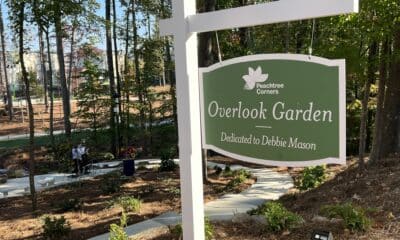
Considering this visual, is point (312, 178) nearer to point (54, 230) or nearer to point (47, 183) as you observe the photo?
point (54, 230)

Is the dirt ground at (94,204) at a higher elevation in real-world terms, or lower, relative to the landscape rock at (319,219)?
lower

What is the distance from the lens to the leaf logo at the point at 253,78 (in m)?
3.42

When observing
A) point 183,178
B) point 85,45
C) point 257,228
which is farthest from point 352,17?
point 85,45

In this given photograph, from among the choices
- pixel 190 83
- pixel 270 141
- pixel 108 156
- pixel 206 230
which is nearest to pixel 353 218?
pixel 206 230

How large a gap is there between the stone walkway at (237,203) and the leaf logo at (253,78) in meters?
3.70

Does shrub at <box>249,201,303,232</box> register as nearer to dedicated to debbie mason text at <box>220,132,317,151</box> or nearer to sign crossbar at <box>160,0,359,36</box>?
dedicated to debbie mason text at <box>220,132,317,151</box>

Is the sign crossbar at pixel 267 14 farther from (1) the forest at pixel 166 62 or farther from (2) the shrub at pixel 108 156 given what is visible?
(2) the shrub at pixel 108 156

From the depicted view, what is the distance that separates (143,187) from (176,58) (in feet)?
28.9

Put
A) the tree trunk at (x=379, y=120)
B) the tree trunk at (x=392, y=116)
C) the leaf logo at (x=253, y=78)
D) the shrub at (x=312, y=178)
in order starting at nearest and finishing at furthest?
the leaf logo at (x=253, y=78), the shrub at (x=312, y=178), the tree trunk at (x=392, y=116), the tree trunk at (x=379, y=120)

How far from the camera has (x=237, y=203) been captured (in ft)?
31.8

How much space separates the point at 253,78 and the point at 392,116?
28.1ft

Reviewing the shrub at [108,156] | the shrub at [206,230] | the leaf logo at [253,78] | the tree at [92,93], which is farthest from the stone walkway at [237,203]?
the tree at [92,93]

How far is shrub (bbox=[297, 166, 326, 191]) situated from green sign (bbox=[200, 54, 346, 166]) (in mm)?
6884

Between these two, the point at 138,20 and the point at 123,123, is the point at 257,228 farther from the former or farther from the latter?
the point at 138,20
